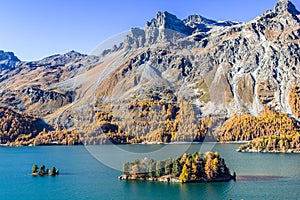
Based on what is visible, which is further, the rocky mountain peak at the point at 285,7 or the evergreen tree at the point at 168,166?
the rocky mountain peak at the point at 285,7

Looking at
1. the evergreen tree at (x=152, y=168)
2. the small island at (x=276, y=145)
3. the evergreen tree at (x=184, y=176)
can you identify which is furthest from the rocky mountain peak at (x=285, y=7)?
the evergreen tree at (x=184, y=176)

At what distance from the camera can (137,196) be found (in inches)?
1191

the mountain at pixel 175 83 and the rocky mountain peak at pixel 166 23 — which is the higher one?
the rocky mountain peak at pixel 166 23

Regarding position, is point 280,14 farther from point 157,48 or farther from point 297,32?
point 157,48

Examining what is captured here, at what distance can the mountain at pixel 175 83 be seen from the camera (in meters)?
91.9

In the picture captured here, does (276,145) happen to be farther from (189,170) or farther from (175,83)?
(175,83)

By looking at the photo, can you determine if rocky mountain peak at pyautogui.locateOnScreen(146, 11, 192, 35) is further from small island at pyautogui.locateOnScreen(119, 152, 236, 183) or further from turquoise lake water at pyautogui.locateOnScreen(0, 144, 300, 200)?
small island at pyautogui.locateOnScreen(119, 152, 236, 183)

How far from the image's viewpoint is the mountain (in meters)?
91.9

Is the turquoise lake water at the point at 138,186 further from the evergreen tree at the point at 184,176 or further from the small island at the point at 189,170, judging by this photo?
the small island at the point at 189,170

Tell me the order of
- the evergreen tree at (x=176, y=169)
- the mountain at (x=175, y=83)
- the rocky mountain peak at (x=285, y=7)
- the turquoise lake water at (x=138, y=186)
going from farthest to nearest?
the rocky mountain peak at (x=285, y=7) → the mountain at (x=175, y=83) → the evergreen tree at (x=176, y=169) → the turquoise lake water at (x=138, y=186)

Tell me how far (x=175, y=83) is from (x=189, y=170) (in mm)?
90981

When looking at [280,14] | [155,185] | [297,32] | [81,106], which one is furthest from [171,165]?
[280,14]

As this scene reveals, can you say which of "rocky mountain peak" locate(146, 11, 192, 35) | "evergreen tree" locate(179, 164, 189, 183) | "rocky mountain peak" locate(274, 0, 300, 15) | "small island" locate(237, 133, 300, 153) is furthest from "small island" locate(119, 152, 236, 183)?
"rocky mountain peak" locate(146, 11, 192, 35)

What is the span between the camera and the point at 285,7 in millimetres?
129750
